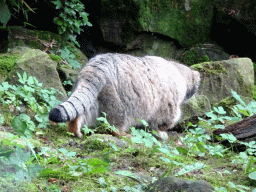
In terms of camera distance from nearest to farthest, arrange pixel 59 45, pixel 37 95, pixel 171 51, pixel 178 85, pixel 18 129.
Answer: pixel 18 129 → pixel 37 95 → pixel 178 85 → pixel 59 45 → pixel 171 51

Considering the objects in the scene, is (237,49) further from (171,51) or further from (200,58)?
(171,51)

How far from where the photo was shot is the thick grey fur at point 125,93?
4121mm

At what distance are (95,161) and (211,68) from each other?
574 centimetres

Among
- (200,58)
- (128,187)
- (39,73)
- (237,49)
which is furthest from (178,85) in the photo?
(237,49)

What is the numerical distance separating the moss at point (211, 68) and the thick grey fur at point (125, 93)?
154 cm

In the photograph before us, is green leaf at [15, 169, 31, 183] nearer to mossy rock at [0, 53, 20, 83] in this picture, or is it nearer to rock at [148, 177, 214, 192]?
rock at [148, 177, 214, 192]

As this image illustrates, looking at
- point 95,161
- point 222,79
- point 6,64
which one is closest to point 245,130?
point 95,161

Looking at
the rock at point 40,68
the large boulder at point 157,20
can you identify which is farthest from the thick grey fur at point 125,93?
the large boulder at point 157,20

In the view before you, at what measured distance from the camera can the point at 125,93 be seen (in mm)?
4664

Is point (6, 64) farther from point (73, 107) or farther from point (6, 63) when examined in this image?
point (73, 107)

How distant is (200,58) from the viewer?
8.90 m

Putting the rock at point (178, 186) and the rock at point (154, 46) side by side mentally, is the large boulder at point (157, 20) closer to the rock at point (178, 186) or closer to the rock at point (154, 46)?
the rock at point (154, 46)

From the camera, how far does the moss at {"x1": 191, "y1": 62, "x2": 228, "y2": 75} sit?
736 cm

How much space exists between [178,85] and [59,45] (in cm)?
289
